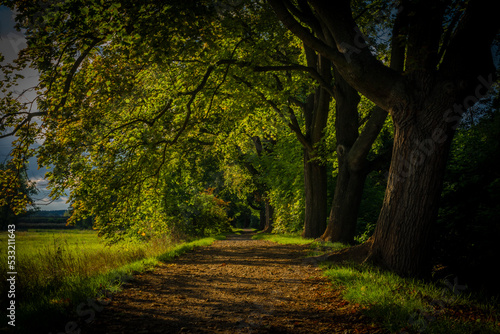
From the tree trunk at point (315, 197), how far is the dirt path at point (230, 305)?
19.3 ft

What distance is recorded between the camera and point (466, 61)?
15.6 feet

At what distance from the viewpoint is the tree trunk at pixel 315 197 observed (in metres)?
12.7

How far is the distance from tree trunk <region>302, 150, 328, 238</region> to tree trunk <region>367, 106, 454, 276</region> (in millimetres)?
7302

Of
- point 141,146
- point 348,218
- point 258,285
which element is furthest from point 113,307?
point 348,218

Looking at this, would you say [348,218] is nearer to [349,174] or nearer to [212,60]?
[349,174]

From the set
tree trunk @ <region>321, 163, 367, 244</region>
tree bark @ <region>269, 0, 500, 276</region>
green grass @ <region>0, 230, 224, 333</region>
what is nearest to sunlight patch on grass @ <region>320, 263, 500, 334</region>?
tree bark @ <region>269, 0, 500, 276</region>

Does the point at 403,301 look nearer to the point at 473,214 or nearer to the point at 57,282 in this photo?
the point at 473,214

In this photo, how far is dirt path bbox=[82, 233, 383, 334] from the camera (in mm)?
3578

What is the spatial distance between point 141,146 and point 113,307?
16.1 ft

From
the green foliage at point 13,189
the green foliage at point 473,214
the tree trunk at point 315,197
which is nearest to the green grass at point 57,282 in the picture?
the green foliage at point 13,189

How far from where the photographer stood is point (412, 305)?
3.63m

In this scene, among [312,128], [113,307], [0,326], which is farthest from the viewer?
[312,128]

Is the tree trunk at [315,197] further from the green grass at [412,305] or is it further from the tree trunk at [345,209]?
the green grass at [412,305]

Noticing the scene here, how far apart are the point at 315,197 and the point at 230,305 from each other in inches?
347
